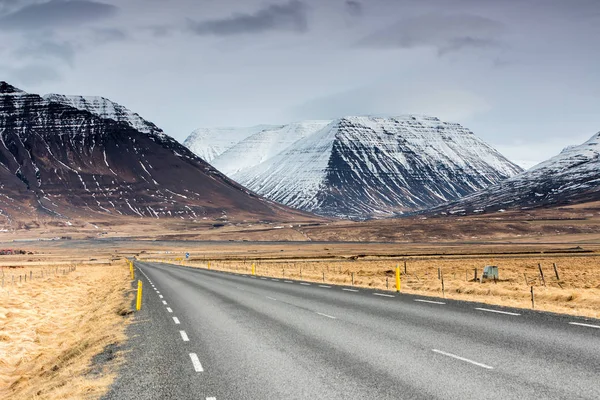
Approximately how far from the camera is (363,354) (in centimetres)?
1273

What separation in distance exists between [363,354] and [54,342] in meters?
12.4

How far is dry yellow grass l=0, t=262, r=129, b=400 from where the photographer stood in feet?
38.2

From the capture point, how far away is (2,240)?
199 m

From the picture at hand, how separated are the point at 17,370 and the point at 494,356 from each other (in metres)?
12.8

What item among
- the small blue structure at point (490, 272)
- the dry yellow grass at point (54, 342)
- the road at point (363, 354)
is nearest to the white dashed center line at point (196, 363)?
the road at point (363, 354)

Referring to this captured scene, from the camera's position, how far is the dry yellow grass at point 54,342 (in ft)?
38.2

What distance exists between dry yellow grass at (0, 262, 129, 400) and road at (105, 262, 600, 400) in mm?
873

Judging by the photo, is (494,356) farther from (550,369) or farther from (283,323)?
(283,323)

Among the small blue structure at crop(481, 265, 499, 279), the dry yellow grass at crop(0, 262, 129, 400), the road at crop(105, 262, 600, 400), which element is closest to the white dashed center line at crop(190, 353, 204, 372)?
the road at crop(105, 262, 600, 400)

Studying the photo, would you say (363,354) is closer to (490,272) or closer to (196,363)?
(196,363)

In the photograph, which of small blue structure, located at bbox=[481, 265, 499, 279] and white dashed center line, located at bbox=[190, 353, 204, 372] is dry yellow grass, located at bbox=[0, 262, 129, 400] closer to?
white dashed center line, located at bbox=[190, 353, 204, 372]

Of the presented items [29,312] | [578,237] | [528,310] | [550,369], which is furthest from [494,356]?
[578,237]

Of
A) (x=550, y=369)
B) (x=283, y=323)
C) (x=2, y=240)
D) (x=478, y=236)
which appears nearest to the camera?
(x=550, y=369)

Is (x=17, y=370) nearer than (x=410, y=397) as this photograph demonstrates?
No
